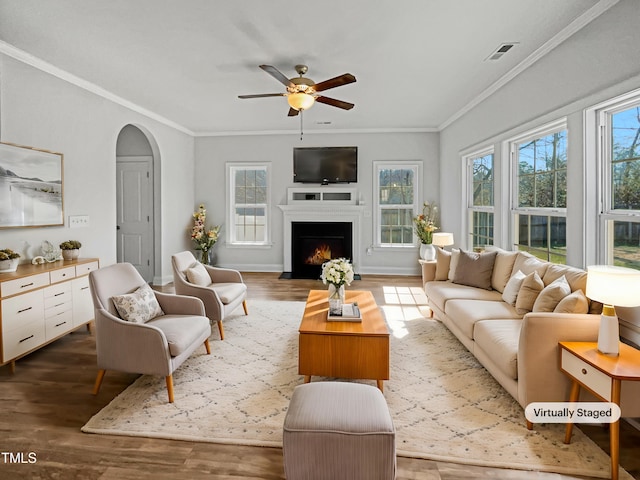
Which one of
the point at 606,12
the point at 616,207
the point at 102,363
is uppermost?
the point at 606,12

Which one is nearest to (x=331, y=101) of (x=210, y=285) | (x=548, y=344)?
(x=210, y=285)

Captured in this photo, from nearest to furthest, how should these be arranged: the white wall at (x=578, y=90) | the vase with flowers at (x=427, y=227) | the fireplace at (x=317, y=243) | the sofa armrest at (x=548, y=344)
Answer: the sofa armrest at (x=548, y=344), the white wall at (x=578, y=90), the vase with flowers at (x=427, y=227), the fireplace at (x=317, y=243)

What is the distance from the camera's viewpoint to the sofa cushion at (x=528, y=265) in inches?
124

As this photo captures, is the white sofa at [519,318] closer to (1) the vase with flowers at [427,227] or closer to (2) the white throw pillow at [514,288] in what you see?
(2) the white throw pillow at [514,288]

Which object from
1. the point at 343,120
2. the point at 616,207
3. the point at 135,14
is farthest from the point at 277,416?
the point at 343,120

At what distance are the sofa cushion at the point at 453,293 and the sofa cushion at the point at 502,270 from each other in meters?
0.10

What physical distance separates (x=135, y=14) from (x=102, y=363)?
8.81 feet

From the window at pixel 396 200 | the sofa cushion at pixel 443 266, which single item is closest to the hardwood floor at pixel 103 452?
the sofa cushion at pixel 443 266

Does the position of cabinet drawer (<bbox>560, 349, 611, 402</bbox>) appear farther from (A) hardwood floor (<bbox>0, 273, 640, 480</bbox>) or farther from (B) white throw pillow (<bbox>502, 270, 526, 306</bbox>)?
(B) white throw pillow (<bbox>502, 270, 526, 306</bbox>)

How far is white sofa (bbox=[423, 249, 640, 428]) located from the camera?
221 cm

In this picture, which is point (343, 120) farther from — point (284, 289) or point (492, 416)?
point (492, 416)

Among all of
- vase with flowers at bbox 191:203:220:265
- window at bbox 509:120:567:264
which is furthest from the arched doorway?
window at bbox 509:120:567:264

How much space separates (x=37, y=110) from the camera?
376cm

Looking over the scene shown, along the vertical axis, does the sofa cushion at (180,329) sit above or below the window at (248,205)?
below
